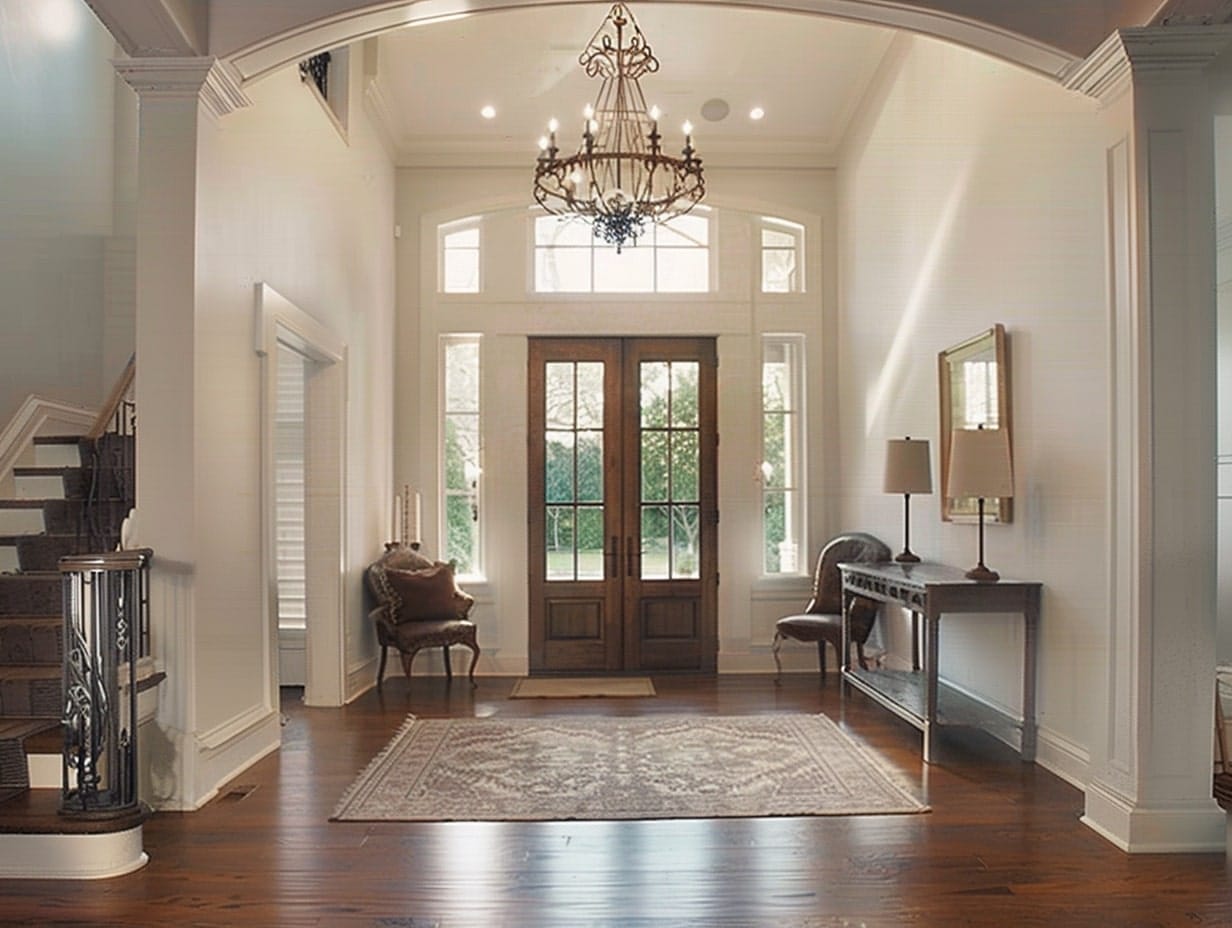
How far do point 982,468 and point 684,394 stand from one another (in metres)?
3.49

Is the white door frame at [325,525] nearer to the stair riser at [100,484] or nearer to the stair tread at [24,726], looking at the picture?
the stair riser at [100,484]

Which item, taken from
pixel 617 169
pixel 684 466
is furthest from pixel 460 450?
→ pixel 617 169

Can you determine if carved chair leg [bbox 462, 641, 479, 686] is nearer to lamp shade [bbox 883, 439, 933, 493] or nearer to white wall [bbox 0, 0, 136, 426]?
white wall [bbox 0, 0, 136, 426]

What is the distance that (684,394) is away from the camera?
8406 mm

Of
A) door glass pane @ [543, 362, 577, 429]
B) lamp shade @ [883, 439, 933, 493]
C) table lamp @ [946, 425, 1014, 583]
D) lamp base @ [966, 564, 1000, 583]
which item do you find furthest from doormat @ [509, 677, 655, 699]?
table lamp @ [946, 425, 1014, 583]

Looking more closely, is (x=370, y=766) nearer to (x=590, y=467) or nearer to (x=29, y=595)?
(x=29, y=595)

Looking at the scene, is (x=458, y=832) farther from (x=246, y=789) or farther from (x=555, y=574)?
(x=555, y=574)

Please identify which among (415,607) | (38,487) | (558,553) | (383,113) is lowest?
(415,607)

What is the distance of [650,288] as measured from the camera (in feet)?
27.7

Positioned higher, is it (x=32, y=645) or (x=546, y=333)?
(x=546, y=333)

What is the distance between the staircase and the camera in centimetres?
420

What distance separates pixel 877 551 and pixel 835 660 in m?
1.26

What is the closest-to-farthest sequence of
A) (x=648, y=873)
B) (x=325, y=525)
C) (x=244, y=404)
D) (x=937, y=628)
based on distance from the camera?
1. (x=648, y=873)
2. (x=244, y=404)
3. (x=937, y=628)
4. (x=325, y=525)

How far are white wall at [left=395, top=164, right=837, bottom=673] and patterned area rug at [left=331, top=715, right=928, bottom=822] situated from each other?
1.99 m
